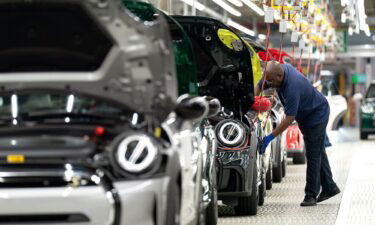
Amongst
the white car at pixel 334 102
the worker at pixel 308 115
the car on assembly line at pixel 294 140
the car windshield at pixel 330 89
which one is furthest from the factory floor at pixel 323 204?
the car windshield at pixel 330 89

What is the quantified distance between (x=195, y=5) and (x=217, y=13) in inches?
236

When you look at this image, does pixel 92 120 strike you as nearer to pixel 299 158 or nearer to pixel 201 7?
pixel 299 158

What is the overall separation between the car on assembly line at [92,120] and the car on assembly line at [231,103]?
2.71 metres

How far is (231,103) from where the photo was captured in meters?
9.89

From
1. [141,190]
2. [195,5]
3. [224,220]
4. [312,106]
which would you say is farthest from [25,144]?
[195,5]

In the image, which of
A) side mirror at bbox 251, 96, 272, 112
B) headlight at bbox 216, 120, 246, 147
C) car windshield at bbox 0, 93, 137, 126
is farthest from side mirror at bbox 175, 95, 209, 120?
side mirror at bbox 251, 96, 272, 112

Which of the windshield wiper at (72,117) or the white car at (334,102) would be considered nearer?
the windshield wiper at (72,117)

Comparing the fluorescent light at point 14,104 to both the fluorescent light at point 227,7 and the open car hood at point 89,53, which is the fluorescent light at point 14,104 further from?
the fluorescent light at point 227,7

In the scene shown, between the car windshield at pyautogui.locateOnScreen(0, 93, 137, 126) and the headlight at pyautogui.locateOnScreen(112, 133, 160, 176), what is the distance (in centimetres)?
35

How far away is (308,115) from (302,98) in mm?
197

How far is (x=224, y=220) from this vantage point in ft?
30.5

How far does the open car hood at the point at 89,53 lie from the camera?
5.46 m

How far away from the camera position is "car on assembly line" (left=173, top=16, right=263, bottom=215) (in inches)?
360

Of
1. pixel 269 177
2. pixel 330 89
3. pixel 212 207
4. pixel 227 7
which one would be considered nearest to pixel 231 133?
pixel 212 207
